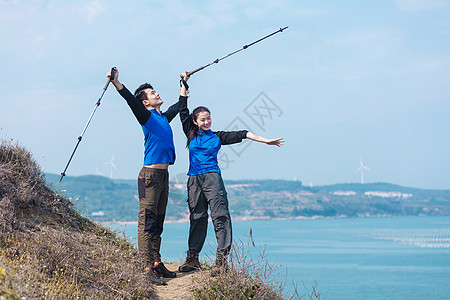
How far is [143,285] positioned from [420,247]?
183263mm

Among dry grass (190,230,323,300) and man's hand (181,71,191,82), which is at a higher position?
man's hand (181,71,191,82)

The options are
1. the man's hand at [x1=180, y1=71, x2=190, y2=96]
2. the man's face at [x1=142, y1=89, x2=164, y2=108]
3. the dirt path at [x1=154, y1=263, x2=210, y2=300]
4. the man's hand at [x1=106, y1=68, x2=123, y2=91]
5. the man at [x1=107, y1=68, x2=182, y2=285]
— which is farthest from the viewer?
the man's hand at [x1=180, y1=71, x2=190, y2=96]

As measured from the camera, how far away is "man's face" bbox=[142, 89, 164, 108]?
7.79 meters

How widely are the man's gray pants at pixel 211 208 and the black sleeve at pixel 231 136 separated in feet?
1.84

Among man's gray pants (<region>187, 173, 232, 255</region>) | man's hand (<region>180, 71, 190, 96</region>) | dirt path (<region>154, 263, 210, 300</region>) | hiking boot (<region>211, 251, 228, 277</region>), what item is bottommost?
dirt path (<region>154, 263, 210, 300</region>)

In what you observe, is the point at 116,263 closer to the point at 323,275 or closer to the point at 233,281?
the point at 233,281

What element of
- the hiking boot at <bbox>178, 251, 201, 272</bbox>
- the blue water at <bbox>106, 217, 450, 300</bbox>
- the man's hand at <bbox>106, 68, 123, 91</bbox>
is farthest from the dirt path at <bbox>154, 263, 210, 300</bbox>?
the blue water at <bbox>106, 217, 450, 300</bbox>

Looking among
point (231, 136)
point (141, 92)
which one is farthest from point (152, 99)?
point (231, 136)

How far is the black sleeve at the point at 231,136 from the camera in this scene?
7.90 metres

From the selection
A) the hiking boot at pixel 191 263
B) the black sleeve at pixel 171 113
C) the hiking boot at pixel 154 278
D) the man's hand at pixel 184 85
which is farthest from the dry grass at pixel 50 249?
the man's hand at pixel 184 85

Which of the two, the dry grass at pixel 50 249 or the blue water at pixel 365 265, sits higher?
the dry grass at pixel 50 249

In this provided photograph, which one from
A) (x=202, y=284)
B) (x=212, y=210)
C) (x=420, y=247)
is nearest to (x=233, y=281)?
(x=202, y=284)

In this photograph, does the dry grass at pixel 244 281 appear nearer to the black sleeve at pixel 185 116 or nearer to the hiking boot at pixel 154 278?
the hiking boot at pixel 154 278

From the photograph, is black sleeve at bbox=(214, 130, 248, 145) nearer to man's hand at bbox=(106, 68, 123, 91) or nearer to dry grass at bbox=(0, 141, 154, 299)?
man's hand at bbox=(106, 68, 123, 91)
